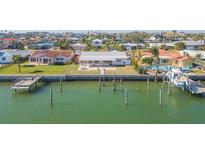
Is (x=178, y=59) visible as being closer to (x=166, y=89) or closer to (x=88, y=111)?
(x=166, y=89)

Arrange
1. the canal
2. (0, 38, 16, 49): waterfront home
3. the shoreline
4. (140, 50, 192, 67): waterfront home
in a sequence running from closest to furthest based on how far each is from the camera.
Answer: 1. the canal
2. the shoreline
3. (140, 50, 192, 67): waterfront home
4. (0, 38, 16, 49): waterfront home

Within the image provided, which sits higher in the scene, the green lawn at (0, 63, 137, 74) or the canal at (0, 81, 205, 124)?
the green lawn at (0, 63, 137, 74)

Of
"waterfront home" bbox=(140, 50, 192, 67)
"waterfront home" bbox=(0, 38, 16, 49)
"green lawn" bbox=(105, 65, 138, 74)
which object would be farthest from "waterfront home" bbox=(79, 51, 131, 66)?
"waterfront home" bbox=(0, 38, 16, 49)

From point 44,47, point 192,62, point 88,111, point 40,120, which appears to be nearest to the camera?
point 40,120

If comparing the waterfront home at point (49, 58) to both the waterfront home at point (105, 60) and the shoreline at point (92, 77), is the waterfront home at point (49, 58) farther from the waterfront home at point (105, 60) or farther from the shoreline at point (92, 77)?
the shoreline at point (92, 77)

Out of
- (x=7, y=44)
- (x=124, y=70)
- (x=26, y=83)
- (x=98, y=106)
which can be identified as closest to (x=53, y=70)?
(x=124, y=70)

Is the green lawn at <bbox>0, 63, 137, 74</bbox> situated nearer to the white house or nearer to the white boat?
the white house

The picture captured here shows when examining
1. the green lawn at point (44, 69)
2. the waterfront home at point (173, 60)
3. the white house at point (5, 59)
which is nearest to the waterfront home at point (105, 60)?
the green lawn at point (44, 69)

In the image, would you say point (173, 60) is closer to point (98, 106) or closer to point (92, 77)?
point (92, 77)

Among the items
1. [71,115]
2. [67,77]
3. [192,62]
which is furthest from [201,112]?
[192,62]
